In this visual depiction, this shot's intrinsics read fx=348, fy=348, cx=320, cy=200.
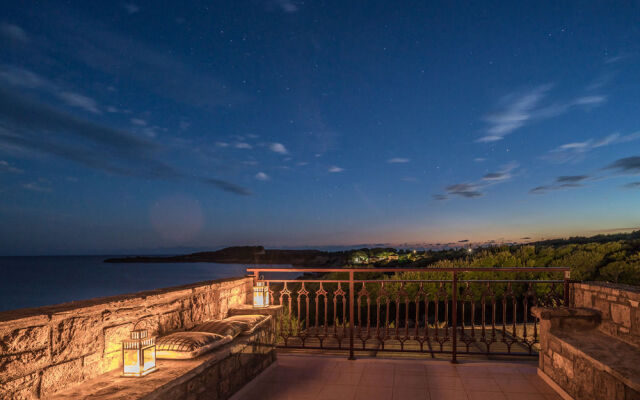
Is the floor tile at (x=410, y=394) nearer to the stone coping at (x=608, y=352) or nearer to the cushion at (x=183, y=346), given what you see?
the stone coping at (x=608, y=352)

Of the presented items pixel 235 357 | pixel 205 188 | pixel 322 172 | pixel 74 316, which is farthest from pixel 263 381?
pixel 205 188

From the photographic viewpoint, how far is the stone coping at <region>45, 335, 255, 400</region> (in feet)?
5.90

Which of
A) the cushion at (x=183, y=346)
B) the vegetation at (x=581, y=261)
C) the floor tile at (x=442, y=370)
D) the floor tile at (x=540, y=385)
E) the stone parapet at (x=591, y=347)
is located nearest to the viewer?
the stone parapet at (x=591, y=347)

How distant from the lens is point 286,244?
83.3ft

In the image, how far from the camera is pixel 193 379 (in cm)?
222

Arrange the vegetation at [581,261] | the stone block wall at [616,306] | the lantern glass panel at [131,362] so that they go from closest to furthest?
1. the lantern glass panel at [131,362]
2. the stone block wall at [616,306]
3. the vegetation at [581,261]

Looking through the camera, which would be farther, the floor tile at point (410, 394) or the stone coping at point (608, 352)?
the floor tile at point (410, 394)

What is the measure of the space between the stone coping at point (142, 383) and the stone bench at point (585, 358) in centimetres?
263

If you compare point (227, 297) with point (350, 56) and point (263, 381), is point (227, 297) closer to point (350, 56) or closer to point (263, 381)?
point (263, 381)

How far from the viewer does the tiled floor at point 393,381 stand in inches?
120

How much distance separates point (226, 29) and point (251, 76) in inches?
91.7

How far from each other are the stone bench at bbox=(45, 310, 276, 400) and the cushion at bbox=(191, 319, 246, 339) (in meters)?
0.07

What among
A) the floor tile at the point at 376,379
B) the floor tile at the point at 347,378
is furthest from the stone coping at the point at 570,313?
the floor tile at the point at 347,378

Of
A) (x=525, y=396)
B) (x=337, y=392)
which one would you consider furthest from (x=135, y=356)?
(x=525, y=396)
